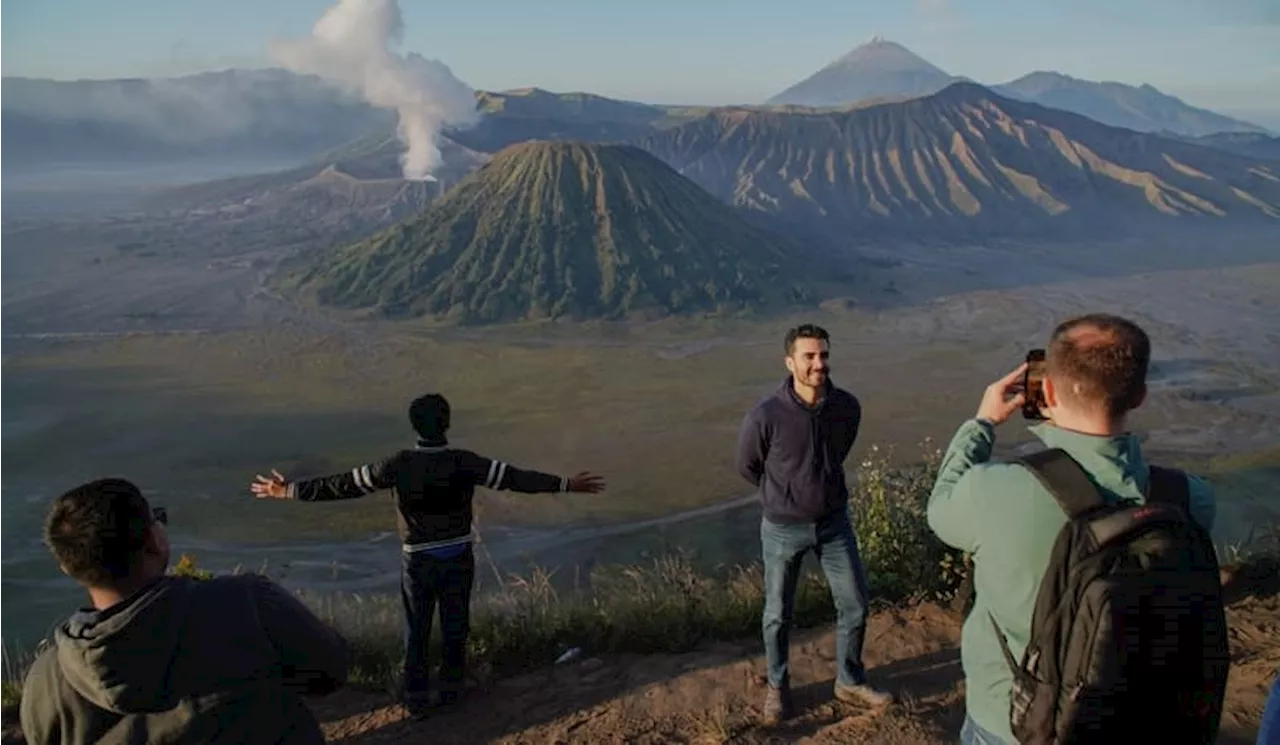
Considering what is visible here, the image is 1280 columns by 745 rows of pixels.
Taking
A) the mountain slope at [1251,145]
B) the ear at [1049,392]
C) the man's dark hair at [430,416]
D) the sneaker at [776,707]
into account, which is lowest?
the sneaker at [776,707]

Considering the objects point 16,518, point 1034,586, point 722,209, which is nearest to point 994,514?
point 1034,586

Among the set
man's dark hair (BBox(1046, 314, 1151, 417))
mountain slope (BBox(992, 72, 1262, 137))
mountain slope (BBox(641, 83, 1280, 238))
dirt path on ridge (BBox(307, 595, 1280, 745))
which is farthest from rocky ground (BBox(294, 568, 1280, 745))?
mountain slope (BBox(992, 72, 1262, 137))

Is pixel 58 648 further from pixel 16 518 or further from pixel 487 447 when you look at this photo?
pixel 487 447

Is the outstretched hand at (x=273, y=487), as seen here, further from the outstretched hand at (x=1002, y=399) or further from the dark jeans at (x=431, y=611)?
the outstretched hand at (x=1002, y=399)

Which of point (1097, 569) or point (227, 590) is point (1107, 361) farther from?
point (227, 590)

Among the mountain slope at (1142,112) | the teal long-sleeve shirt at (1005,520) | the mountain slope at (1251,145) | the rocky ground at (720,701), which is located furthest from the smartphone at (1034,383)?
the mountain slope at (1142,112)
